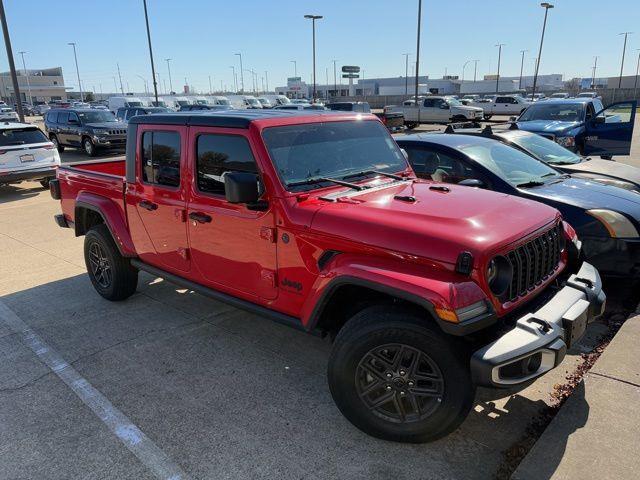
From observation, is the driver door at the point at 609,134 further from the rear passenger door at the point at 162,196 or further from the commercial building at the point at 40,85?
the commercial building at the point at 40,85

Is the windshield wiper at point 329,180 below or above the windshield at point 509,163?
above

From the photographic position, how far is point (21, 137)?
11688mm

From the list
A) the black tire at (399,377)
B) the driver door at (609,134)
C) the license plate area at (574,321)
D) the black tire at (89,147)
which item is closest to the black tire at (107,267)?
the black tire at (399,377)

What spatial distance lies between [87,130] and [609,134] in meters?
16.3

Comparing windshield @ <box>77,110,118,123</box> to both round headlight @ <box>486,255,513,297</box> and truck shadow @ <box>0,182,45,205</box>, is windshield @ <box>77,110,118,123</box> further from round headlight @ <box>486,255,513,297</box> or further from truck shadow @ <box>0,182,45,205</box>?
round headlight @ <box>486,255,513,297</box>

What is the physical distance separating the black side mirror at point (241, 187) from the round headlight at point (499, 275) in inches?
59.6

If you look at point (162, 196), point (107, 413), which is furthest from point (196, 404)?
point (162, 196)

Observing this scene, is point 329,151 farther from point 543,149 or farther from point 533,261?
point 543,149

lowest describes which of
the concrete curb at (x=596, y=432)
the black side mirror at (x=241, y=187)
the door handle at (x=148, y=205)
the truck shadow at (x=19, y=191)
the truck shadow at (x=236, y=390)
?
the truck shadow at (x=19, y=191)

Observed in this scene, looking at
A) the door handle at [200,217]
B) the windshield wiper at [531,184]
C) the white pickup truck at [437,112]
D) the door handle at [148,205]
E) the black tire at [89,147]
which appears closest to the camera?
the door handle at [200,217]

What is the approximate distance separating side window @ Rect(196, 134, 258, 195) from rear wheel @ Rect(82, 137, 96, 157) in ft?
51.8

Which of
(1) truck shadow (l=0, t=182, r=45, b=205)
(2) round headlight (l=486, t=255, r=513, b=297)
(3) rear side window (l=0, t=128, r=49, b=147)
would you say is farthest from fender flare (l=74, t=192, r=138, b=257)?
(3) rear side window (l=0, t=128, r=49, b=147)

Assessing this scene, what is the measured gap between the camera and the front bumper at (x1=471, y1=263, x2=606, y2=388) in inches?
95.8

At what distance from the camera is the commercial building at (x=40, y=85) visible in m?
108
